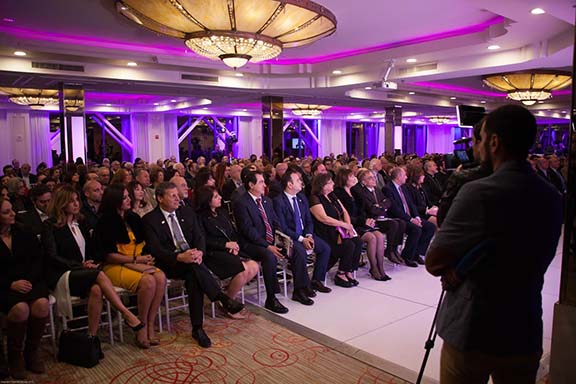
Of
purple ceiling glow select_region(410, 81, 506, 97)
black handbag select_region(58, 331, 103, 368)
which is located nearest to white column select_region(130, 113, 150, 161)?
purple ceiling glow select_region(410, 81, 506, 97)

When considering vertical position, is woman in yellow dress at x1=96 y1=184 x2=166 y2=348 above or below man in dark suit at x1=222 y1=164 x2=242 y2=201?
below

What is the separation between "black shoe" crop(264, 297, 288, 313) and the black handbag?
173 cm

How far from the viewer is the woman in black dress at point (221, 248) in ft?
14.8

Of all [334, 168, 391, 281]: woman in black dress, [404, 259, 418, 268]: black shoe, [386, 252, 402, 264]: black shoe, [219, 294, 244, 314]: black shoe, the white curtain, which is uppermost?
the white curtain

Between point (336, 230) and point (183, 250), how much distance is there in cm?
201

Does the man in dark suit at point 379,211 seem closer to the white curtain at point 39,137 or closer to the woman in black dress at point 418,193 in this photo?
the woman in black dress at point 418,193

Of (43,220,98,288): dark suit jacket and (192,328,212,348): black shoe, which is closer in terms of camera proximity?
(43,220,98,288): dark suit jacket

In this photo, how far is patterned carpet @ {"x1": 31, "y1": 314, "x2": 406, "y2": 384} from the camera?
333cm

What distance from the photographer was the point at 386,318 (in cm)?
452

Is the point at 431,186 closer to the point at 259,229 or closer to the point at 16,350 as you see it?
the point at 259,229

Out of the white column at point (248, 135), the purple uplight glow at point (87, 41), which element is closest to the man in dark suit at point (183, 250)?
the purple uplight glow at point (87, 41)

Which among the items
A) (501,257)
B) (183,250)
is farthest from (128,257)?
(501,257)

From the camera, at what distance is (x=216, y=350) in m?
3.83

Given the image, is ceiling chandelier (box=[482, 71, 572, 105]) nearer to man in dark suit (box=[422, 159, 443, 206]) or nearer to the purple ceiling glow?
the purple ceiling glow
